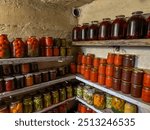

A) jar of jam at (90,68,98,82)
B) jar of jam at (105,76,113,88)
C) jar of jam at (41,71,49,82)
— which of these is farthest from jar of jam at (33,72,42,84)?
jar of jam at (105,76,113,88)

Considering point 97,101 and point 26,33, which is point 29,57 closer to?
point 26,33

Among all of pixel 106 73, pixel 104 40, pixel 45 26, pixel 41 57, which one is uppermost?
pixel 45 26

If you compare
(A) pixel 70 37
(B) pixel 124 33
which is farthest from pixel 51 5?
(B) pixel 124 33

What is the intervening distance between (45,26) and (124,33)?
1037mm

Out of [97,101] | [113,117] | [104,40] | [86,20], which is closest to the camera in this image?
[113,117]

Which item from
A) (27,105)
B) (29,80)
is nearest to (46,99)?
(27,105)

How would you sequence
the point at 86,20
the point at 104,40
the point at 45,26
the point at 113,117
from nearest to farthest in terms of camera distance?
the point at 113,117 < the point at 104,40 < the point at 45,26 < the point at 86,20

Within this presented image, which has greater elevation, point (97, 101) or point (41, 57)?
point (41, 57)

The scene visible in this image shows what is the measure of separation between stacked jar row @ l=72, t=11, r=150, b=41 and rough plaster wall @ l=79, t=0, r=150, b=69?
0.58ft

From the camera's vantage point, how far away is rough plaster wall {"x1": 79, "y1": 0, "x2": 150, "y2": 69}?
4.39 ft

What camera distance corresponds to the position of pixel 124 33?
1.27m

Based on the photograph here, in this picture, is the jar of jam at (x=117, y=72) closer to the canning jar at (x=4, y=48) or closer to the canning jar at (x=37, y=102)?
the canning jar at (x=37, y=102)

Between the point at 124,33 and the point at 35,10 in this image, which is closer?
the point at 124,33

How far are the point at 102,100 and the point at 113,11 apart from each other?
1054 mm
